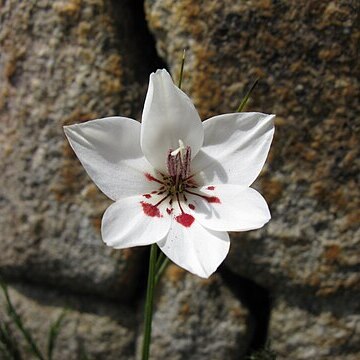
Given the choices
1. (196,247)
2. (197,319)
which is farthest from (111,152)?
(197,319)

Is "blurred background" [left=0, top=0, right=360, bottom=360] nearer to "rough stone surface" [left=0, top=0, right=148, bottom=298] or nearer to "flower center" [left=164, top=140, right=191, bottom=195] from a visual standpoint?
"rough stone surface" [left=0, top=0, right=148, bottom=298]

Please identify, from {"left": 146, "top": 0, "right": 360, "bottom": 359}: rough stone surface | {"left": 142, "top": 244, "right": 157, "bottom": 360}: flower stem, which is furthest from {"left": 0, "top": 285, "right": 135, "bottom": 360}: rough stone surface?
{"left": 142, "top": 244, "right": 157, "bottom": 360}: flower stem

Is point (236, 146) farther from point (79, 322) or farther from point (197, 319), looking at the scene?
point (79, 322)

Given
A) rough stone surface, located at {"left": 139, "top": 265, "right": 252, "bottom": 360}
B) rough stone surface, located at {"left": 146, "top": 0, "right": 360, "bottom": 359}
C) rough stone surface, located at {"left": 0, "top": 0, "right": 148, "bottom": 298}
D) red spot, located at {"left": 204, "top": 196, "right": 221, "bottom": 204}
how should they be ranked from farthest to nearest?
rough stone surface, located at {"left": 139, "top": 265, "right": 252, "bottom": 360}
rough stone surface, located at {"left": 0, "top": 0, "right": 148, "bottom": 298}
rough stone surface, located at {"left": 146, "top": 0, "right": 360, "bottom": 359}
red spot, located at {"left": 204, "top": 196, "right": 221, "bottom": 204}

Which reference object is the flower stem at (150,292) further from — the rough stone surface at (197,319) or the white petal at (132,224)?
the rough stone surface at (197,319)

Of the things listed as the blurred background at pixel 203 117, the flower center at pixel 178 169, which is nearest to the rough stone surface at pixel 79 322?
the blurred background at pixel 203 117

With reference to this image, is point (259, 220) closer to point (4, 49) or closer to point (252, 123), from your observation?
point (252, 123)

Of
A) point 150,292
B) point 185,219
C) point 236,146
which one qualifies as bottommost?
point 150,292
